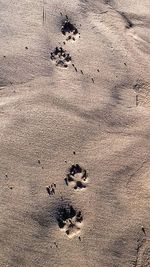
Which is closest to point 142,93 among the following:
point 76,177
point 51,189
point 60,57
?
point 60,57

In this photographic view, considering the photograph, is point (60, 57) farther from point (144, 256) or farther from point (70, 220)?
point (144, 256)

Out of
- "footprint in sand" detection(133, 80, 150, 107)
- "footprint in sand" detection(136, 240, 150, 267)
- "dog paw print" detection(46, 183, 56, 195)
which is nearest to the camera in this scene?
"footprint in sand" detection(136, 240, 150, 267)

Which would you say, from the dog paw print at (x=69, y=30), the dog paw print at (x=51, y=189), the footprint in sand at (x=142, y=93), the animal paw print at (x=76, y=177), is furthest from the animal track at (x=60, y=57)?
the dog paw print at (x=51, y=189)

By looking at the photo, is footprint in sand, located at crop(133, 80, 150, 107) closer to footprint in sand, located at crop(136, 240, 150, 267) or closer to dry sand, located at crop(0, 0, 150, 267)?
dry sand, located at crop(0, 0, 150, 267)

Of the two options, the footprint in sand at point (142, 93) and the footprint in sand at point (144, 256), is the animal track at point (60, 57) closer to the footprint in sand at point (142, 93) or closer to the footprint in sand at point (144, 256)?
the footprint in sand at point (142, 93)

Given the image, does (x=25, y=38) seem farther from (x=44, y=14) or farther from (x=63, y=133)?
(x=63, y=133)

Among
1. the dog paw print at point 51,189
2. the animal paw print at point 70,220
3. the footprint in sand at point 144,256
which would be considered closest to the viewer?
the footprint in sand at point 144,256

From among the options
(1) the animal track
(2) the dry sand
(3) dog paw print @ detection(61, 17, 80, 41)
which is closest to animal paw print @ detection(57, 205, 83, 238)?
(2) the dry sand
